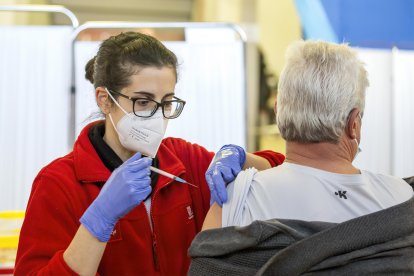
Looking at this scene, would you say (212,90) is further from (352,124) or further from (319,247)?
(319,247)

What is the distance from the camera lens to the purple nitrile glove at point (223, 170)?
1.30m

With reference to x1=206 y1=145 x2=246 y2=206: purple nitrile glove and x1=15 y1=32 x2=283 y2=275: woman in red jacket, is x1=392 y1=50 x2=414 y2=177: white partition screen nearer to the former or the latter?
x1=15 y1=32 x2=283 y2=275: woman in red jacket

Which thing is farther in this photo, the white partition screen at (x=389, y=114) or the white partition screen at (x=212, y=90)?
the white partition screen at (x=389, y=114)

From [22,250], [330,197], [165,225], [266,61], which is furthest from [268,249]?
[266,61]

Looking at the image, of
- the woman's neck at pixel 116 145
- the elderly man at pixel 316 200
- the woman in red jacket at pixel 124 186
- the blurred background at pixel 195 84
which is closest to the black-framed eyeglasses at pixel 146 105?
the woman in red jacket at pixel 124 186

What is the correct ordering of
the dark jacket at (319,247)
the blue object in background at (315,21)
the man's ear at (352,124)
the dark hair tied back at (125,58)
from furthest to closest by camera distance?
the blue object in background at (315,21) → the dark hair tied back at (125,58) → the man's ear at (352,124) → the dark jacket at (319,247)

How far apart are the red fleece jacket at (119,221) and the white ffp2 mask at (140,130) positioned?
3.5 inches

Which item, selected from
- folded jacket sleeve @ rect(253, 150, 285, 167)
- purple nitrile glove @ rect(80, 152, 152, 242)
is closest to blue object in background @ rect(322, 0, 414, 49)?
folded jacket sleeve @ rect(253, 150, 285, 167)

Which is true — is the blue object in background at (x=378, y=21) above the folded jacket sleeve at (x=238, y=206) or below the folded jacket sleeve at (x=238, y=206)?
above

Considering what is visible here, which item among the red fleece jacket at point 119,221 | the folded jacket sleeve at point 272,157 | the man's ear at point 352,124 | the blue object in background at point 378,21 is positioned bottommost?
the red fleece jacket at point 119,221

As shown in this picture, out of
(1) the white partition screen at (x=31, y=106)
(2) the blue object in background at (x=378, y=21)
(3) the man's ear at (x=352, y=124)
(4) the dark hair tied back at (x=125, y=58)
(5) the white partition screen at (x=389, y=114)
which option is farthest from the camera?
(2) the blue object in background at (x=378, y=21)

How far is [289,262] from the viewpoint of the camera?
1139mm

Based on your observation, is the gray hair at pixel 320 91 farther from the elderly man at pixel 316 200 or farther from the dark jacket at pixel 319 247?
the dark jacket at pixel 319 247

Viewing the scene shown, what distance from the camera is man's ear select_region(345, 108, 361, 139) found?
1.25 m
